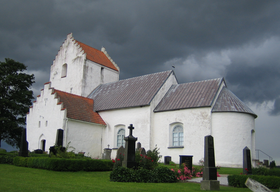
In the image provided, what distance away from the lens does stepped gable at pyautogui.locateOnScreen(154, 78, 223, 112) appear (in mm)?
21087

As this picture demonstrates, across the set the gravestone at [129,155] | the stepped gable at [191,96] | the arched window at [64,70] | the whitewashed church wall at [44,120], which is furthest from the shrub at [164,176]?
the arched window at [64,70]

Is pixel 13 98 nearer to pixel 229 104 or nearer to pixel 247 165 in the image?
pixel 229 104

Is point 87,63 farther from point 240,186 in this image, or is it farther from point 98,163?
point 240,186

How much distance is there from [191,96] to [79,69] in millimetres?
13817

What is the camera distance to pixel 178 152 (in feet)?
69.2

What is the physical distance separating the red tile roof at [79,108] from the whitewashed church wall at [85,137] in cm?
44

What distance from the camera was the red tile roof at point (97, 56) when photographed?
31105mm

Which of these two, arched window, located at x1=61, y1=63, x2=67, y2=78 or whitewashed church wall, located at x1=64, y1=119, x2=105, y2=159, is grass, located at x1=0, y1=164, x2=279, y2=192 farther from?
arched window, located at x1=61, y1=63, x2=67, y2=78

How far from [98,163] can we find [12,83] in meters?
21.4

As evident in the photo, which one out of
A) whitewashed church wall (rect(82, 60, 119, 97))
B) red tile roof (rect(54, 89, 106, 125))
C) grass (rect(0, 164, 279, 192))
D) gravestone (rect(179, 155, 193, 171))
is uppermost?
whitewashed church wall (rect(82, 60, 119, 97))

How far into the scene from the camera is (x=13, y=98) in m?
31.5

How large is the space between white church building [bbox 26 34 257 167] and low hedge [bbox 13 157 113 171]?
18.7ft

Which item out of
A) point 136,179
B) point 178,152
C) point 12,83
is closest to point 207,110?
point 178,152

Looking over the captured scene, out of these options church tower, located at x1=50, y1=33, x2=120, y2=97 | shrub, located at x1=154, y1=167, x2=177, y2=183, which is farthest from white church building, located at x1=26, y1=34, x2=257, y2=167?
shrub, located at x1=154, y1=167, x2=177, y2=183
